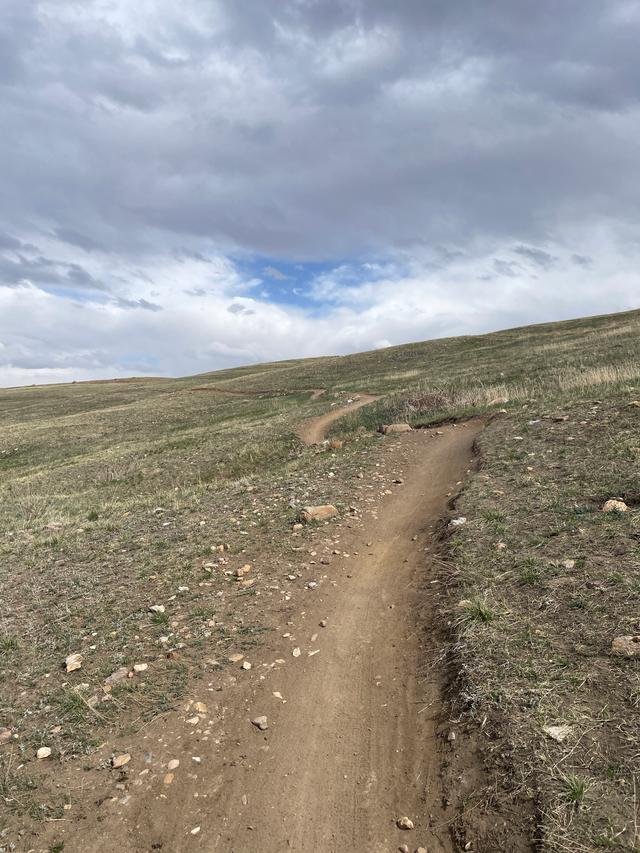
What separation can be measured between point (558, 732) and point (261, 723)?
2.87 m

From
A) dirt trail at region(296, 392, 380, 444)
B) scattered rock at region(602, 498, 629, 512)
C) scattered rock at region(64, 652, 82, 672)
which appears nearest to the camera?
scattered rock at region(64, 652, 82, 672)

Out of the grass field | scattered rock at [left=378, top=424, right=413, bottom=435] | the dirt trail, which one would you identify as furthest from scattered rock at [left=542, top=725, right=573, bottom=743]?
the dirt trail

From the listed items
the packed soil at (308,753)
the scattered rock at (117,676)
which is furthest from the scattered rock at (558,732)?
the scattered rock at (117,676)

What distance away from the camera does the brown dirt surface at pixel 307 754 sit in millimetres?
3906

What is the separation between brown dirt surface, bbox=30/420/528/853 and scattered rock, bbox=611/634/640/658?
1.79 metres

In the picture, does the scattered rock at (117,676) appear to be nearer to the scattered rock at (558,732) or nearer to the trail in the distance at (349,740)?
the trail in the distance at (349,740)

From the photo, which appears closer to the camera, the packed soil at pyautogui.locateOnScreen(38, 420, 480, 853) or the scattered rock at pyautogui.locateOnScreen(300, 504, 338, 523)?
the packed soil at pyautogui.locateOnScreen(38, 420, 480, 853)

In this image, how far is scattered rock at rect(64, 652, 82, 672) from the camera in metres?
6.21

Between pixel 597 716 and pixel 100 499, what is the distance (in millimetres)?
18812

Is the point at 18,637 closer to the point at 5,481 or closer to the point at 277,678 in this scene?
the point at 277,678

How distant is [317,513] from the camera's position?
10.2 m

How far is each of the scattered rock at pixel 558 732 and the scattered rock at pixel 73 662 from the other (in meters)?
5.62

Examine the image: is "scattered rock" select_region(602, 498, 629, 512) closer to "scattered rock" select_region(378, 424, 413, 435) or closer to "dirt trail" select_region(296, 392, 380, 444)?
"scattered rock" select_region(378, 424, 413, 435)

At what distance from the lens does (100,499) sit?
19094 mm
